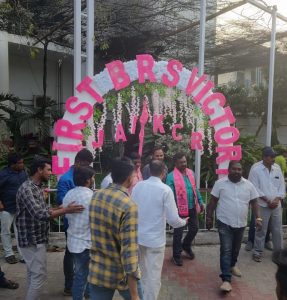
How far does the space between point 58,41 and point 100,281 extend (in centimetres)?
1123

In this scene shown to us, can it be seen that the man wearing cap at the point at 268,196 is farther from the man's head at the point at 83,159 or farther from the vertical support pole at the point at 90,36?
the vertical support pole at the point at 90,36

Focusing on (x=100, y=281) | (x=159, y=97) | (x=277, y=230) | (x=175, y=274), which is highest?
(x=159, y=97)

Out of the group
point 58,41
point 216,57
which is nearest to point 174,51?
point 216,57

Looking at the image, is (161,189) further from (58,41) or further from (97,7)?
(58,41)

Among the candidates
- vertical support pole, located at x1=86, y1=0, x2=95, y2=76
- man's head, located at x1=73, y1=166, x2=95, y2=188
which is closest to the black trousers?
man's head, located at x1=73, y1=166, x2=95, y2=188

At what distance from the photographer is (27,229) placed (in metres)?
3.67

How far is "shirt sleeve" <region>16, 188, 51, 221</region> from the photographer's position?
3.58 meters

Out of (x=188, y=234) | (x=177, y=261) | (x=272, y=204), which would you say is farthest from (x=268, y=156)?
(x=177, y=261)

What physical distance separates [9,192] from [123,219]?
311 cm

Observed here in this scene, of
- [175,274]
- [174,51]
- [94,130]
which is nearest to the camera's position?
[175,274]

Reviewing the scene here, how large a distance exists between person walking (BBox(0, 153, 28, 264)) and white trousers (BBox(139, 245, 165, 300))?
2.23 metres

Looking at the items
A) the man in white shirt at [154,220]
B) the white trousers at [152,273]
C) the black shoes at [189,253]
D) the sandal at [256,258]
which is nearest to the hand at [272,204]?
the sandal at [256,258]

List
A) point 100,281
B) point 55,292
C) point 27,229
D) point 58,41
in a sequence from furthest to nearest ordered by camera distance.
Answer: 1. point 58,41
2. point 55,292
3. point 27,229
4. point 100,281

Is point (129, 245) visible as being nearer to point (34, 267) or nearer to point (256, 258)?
point (34, 267)
